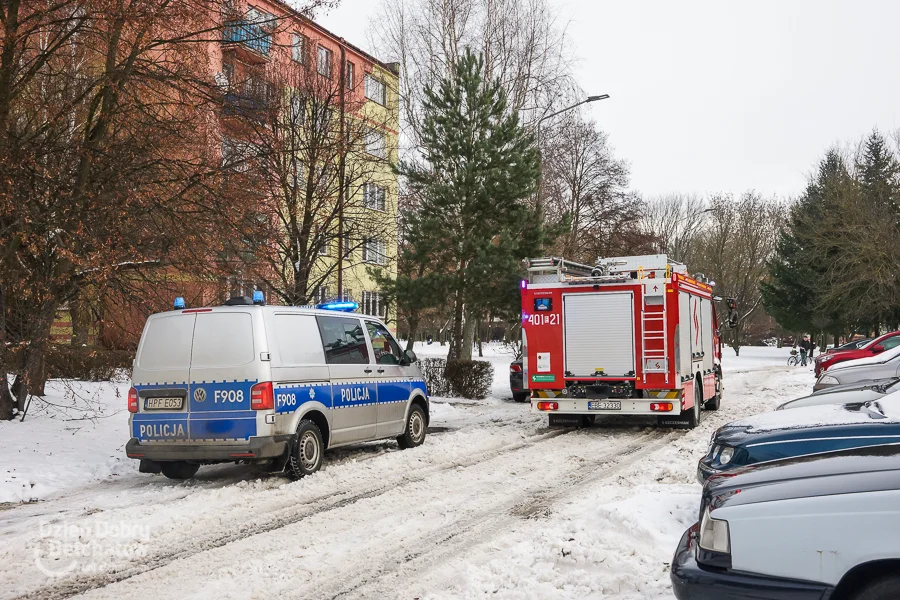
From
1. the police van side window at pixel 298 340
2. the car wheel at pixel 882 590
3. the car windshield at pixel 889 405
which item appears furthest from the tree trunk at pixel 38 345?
the car wheel at pixel 882 590

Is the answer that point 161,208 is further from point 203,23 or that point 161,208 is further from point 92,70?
point 92,70

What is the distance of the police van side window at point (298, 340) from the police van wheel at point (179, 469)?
1.84 metres

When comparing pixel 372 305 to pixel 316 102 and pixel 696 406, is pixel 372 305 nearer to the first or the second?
pixel 316 102

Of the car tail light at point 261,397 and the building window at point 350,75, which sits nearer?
the car tail light at point 261,397

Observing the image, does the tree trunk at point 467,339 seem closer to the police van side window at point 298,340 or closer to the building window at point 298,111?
the building window at point 298,111

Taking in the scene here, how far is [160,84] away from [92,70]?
3.27m

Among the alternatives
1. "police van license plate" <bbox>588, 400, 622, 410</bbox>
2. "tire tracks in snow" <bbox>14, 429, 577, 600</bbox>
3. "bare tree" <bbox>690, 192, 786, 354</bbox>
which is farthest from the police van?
"bare tree" <bbox>690, 192, 786, 354</bbox>

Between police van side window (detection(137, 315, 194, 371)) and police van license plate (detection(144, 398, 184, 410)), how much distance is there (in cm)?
35

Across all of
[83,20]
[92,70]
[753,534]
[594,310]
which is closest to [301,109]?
[92,70]

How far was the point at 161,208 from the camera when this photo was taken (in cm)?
1168

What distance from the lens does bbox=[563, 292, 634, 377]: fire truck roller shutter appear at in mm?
13312

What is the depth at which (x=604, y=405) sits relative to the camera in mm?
13258

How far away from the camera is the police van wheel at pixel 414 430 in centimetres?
1168

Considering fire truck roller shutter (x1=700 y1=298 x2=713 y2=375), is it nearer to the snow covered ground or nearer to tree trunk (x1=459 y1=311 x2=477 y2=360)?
the snow covered ground
